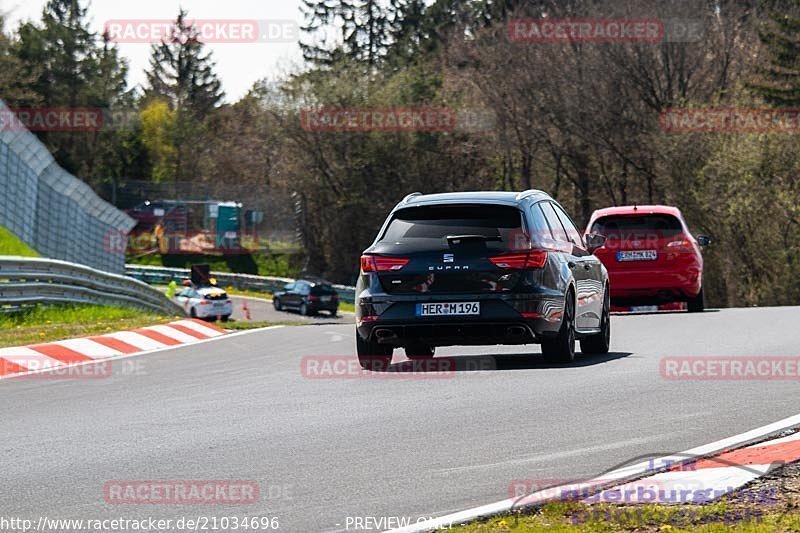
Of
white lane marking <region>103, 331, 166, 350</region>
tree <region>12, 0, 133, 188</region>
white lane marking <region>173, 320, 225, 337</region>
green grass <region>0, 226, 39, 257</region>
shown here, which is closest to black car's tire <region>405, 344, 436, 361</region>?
white lane marking <region>103, 331, 166, 350</region>

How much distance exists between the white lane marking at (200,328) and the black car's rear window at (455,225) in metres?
6.96

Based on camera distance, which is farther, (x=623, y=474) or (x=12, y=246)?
(x=12, y=246)

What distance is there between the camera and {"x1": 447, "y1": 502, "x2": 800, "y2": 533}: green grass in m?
5.70

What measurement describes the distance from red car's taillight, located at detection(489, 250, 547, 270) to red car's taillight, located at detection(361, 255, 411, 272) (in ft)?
A: 2.75

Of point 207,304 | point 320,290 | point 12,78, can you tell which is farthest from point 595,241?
point 12,78

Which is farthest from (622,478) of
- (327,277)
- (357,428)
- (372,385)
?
(327,277)

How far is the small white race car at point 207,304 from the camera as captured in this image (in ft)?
153

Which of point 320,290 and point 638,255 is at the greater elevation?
point 638,255

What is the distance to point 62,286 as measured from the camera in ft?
72.1

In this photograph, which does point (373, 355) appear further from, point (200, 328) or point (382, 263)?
point (200, 328)

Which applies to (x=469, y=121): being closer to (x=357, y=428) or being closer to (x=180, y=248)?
(x=180, y=248)

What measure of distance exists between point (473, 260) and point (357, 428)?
11.5 ft

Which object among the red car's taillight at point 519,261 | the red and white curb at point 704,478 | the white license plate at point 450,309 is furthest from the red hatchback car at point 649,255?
the red and white curb at point 704,478

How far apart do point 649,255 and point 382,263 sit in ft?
31.9
